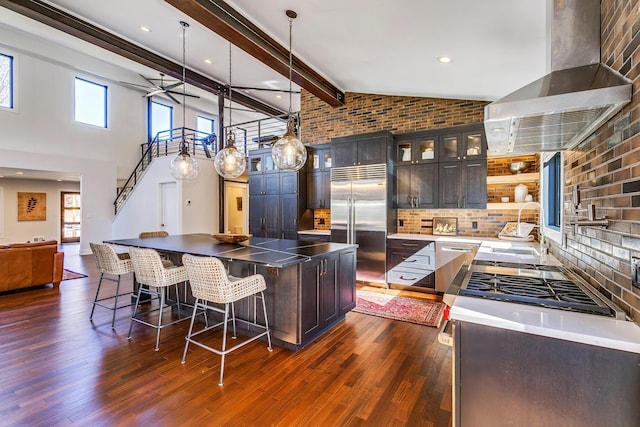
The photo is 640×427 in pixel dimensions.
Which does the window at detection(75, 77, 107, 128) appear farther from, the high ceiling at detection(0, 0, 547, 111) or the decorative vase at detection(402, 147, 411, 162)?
the decorative vase at detection(402, 147, 411, 162)

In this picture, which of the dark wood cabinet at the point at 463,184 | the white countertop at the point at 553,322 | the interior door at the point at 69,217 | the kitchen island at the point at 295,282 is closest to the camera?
the white countertop at the point at 553,322

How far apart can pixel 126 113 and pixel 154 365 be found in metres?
9.52

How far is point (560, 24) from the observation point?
5.82 ft

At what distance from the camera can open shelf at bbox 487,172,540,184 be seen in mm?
4301

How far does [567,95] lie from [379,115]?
4493 mm

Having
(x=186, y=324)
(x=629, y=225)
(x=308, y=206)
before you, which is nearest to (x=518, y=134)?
(x=629, y=225)

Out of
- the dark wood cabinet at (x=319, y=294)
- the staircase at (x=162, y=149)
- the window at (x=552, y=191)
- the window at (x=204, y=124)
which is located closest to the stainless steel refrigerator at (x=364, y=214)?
the dark wood cabinet at (x=319, y=294)

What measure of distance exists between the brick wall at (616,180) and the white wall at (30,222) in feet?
44.1

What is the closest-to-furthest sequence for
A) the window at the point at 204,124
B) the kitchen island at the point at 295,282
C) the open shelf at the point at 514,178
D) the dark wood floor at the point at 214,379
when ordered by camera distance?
the dark wood floor at the point at 214,379 < the kitchen island at the point at 295,282 < the open shelf at the point at 514,178 < the window at the point at 204,124

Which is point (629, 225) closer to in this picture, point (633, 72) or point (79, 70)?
point (633, 72)

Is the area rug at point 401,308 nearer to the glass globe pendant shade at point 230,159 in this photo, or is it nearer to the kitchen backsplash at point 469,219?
the kitchen backsplash at point 469,219

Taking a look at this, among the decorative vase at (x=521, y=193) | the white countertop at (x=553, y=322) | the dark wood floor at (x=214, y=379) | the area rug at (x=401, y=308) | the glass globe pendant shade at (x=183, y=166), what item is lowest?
the dark wood floor at (x=214, y=379)

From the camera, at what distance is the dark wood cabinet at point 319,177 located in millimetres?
5992

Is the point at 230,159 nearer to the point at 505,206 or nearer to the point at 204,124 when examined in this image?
the point at 505,206
